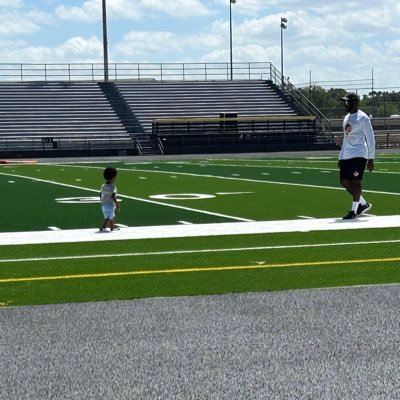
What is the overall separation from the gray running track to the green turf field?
0.72 m

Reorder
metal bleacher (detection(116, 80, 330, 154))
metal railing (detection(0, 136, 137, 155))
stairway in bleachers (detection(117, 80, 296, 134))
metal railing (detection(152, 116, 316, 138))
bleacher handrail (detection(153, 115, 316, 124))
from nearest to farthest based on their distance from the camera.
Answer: metal railing (detection(0, 136, 137, 155)) → metal bleacher (detection(116, 80, 330, 154)) → metal railing (detection(152, 116, 316, 138)) → bleacher handrail (detection(153, 115, 316, 124)) → stairway in bleachers (detection(117, 80, 296, 134))

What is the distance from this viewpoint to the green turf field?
884 centimetres

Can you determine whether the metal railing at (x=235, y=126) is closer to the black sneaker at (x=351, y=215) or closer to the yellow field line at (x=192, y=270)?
the black sneaker at (x=351, y=215)

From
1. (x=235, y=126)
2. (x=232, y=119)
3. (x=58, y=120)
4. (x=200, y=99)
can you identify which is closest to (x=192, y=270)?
(x=232, y=119)

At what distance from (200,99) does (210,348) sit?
59895 mm

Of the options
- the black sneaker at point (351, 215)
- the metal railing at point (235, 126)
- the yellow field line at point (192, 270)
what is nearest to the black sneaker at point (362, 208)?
the black sneaker at point (351, 215)

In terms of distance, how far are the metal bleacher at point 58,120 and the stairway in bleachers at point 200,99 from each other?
210 centimetres

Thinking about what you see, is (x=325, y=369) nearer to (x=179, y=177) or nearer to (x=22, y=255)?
(x=22, y=255)

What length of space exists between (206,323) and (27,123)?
5323 centimetres

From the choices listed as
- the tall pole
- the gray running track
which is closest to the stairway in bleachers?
the tall pole

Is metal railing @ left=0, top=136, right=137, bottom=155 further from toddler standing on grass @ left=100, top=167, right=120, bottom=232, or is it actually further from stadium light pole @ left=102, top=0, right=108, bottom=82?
toddler standing on grass @ left=100, top=167, right=120, bottom=232

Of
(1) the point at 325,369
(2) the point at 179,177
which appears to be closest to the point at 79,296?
(1) the point at 325,369

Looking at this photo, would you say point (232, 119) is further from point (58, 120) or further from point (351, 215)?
point (351, 215)

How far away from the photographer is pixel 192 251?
37.3ft
